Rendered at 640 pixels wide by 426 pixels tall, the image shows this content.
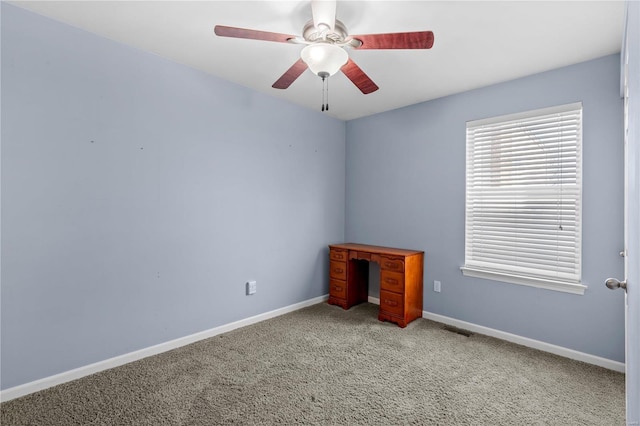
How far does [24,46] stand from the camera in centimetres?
202

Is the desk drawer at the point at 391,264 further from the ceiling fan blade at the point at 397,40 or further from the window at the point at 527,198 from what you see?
the ceiling fan blade at the point at 397,40

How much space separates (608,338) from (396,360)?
1.64 metres

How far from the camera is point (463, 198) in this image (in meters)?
3.26

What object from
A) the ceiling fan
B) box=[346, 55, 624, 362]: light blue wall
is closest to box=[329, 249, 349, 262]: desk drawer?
box=[346, 55, 624, 362]: light blue wall

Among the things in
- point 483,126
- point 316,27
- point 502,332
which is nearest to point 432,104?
point 483,126

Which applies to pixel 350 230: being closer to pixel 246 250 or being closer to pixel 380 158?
pixel 380 158

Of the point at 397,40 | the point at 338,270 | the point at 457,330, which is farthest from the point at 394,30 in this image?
the point at 457,330

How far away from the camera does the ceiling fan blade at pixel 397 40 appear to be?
162cm

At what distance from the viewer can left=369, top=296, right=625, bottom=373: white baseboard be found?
245cm

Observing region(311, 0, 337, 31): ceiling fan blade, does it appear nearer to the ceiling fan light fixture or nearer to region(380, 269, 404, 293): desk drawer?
the ceiling fan light fixture

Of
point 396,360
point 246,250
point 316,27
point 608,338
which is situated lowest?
point 396,360

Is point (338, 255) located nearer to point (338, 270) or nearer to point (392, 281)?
point (338, 270)

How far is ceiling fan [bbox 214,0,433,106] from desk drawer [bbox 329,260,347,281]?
2.41 metres

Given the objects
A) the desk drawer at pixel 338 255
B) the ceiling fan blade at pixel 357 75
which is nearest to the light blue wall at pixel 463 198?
the desk drawer at pixel 338 255
